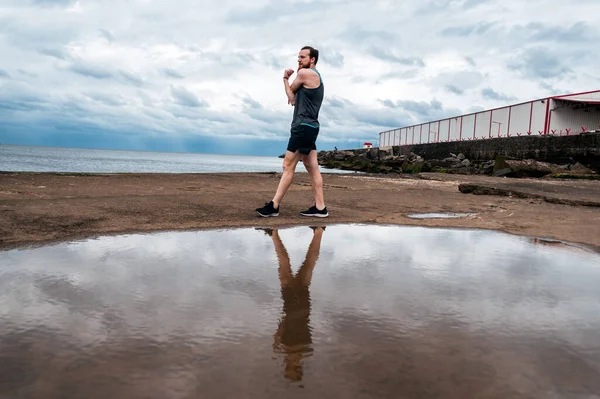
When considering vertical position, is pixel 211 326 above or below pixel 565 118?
below

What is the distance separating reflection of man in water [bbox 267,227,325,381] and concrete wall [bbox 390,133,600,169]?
21618 millimetres

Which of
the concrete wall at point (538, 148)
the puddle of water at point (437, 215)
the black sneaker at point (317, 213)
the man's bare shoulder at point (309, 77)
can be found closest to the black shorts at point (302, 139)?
the man's bare shoulder at point (309, 77)

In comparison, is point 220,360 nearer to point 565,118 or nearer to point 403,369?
point 403,369

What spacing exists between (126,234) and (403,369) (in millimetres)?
2572

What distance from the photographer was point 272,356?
1417mm

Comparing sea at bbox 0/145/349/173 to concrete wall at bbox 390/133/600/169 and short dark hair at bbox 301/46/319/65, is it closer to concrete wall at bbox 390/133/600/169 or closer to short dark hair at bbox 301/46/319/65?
concrete wall at bbox 390/133/600/169

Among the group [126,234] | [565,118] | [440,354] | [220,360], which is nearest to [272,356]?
[220,360]

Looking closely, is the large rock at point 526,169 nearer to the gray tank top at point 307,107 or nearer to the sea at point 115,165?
the sea at point 115,165

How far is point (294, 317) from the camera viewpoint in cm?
177

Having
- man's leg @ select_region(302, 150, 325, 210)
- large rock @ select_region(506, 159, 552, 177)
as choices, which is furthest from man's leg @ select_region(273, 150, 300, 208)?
large rock @ select_region(506, 159, 552, 177)

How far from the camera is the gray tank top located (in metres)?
4.67

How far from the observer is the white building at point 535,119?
34.2 meters

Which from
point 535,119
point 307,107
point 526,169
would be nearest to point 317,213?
point 307,107

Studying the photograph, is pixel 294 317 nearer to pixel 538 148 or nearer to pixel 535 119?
pixel 538 148
